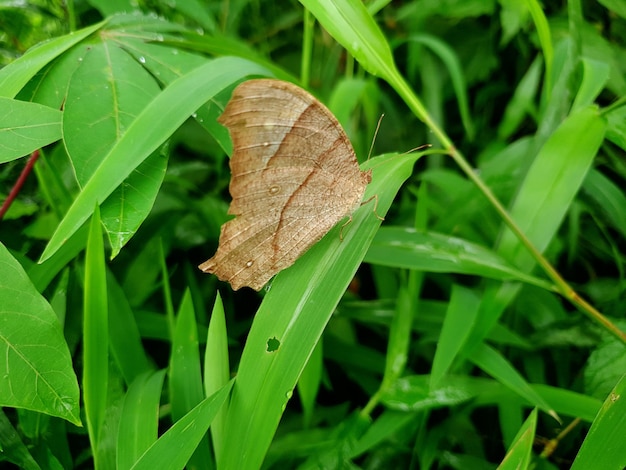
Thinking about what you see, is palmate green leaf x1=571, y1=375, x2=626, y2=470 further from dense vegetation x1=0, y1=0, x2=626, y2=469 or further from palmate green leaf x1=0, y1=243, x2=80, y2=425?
palmate green leaf x1=0, y1=243, x2=80, y2=425

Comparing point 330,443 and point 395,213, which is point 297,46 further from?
point 330,443

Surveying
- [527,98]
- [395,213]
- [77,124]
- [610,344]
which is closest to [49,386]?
[77,124]

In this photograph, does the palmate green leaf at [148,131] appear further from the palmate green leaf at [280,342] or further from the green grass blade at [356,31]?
the palmate green leaf at [280,342]

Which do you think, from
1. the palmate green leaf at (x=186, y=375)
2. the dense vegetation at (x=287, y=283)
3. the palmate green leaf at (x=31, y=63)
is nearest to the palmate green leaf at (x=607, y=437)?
the dense vegetation at (x=287, y=283)

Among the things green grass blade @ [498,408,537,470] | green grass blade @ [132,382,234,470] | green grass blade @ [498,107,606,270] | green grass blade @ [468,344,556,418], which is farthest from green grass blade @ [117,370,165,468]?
green grass blade @ [498,107,606,270]

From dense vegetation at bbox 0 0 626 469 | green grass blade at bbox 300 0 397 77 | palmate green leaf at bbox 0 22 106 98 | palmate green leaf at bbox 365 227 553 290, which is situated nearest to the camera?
dense vegetation at bbox 0 0 626 469

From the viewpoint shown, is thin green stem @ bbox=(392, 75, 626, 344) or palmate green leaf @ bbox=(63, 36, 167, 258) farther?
thin green stem @ bbox=(392, 75, 626, 344)

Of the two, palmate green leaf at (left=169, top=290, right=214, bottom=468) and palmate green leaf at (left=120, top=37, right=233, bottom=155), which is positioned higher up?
palmate green leaf at (left=120, top=37, right=233, bottom=155)
